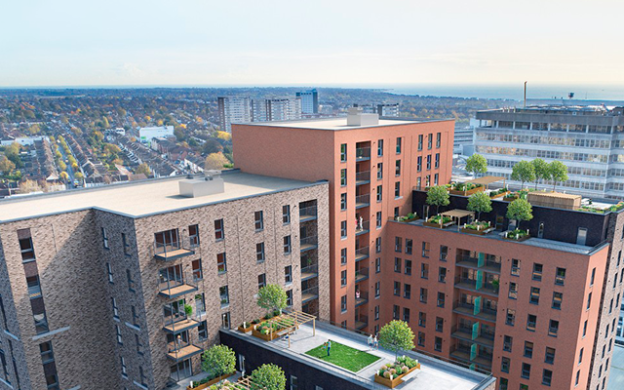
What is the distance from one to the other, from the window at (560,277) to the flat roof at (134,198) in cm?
2603

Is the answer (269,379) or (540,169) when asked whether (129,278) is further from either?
(540,169)

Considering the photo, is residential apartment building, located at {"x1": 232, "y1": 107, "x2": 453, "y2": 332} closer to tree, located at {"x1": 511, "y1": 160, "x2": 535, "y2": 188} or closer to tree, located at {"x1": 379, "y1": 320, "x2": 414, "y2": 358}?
tree, located at {"x1": 511, "y1": 160, "x2": 535, "y2": 188}

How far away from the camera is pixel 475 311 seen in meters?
49.4

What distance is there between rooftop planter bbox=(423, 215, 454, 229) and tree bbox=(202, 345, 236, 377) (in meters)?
27.5

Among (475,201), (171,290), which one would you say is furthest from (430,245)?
(171,290)

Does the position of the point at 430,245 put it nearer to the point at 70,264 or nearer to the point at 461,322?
the point at 461,322

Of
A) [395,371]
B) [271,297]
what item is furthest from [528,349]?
[271,297]

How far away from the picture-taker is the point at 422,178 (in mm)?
57312

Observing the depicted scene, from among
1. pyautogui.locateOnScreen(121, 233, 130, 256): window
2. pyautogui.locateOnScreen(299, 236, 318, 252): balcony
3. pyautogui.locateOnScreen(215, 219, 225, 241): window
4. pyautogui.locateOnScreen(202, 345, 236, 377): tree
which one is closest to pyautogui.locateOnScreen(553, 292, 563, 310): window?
pyautogui.locateOnScreen(299, 236, 318, 252): balcony

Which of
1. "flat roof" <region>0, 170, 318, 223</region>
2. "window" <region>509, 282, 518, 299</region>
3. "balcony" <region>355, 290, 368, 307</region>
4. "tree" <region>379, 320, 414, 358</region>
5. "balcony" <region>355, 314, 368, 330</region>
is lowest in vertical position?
"balcony" <region>355, 314, 368, 330</region>

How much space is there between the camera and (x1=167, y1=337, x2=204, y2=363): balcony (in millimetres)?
36156

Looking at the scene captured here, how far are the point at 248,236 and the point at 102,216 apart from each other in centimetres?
1242

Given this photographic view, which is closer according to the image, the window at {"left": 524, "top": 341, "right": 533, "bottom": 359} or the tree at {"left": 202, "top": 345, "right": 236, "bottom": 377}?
the tree at {"left": 202, "top": 345, "right": 236, "bottom": 377}

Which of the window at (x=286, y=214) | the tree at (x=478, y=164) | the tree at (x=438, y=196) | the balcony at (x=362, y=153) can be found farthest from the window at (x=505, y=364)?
the window at (x=286, y=214)
